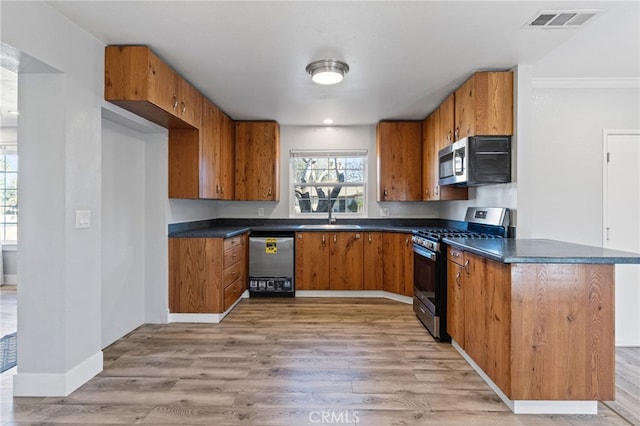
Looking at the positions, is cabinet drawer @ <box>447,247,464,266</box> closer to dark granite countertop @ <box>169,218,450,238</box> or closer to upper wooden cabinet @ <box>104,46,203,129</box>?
dark granite countertop @ <box>169,218,450,238</box>

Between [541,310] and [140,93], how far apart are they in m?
2.99

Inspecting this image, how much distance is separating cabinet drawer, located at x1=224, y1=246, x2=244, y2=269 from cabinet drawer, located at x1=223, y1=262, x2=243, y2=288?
48 mm

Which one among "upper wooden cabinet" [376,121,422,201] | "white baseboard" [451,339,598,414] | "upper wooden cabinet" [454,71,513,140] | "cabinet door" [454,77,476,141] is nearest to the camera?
"white baseboard" [451,339,598,414]

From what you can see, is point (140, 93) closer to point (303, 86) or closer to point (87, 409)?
point (303, 86)

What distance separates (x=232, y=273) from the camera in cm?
387

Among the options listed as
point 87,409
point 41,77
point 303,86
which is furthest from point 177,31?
point 87,409

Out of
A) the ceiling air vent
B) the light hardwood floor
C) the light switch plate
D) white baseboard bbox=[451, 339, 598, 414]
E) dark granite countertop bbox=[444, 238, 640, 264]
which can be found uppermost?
the ceiling air vent

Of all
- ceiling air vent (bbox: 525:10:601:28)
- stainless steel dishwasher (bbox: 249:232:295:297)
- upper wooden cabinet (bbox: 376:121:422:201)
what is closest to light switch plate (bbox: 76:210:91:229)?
stainless steel dishwasher (bbox: 249:232:295:297)

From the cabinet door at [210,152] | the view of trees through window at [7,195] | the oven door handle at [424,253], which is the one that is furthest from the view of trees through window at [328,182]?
the view of trees through window at [7,195]

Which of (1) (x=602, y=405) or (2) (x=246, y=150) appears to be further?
(2) (x=246, y=150)

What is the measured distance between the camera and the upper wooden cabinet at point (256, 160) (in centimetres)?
470

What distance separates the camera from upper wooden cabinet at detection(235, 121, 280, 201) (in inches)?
185

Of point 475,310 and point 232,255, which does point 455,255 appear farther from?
point 232,255

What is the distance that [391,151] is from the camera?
4621mm
